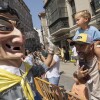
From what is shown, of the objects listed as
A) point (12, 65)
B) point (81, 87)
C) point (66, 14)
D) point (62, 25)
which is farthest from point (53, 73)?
point (62, 25)

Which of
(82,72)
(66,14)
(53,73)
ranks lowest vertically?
(53,73)

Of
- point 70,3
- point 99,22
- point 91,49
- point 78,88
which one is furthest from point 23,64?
point 70,3

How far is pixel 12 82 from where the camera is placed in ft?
6.93

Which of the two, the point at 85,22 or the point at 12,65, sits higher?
the point at 85,22

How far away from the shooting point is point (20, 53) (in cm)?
221

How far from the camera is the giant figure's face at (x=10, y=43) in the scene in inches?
86.4

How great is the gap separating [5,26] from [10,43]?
140 mm

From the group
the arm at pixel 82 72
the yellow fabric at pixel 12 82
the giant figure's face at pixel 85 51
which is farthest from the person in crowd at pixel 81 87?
the yellow fabric at pixel 12 82

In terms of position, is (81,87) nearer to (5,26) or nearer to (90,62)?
(90,62)

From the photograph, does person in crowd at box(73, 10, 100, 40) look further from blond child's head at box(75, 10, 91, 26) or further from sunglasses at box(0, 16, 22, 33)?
sunglasses at box(0, 16, 22, 33)

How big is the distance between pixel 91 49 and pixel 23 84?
106 centimetres

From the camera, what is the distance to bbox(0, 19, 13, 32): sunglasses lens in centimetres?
225

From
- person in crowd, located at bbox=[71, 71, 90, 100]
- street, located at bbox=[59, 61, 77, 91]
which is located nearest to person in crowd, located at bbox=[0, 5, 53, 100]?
person in crowd, located at bbox=[71, 71, 90, 100]

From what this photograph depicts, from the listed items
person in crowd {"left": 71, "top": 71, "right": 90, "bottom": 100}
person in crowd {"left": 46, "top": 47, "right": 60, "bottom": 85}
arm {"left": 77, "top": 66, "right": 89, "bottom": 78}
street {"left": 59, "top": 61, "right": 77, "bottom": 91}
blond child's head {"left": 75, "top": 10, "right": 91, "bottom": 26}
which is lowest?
street {"left": 59, "top": 61, "right": 77, "bottom": 91}
